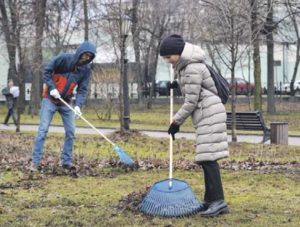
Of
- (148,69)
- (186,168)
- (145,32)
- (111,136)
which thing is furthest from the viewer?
(148,69)

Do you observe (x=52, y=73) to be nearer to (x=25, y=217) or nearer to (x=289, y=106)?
(x=25, y=217)

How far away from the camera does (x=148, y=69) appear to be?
1783 inches

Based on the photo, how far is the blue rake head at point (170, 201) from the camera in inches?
236

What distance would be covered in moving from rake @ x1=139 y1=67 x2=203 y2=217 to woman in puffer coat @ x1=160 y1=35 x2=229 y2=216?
158mm

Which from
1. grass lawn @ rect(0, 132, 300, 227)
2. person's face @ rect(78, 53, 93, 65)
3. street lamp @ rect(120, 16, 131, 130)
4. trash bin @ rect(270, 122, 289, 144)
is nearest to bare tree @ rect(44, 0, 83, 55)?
street lamp @ rect(120, 16, 131, 130)

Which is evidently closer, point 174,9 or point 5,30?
point 5,30

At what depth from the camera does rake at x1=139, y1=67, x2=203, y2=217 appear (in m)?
6.00

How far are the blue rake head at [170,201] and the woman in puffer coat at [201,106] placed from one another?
0.16 meters

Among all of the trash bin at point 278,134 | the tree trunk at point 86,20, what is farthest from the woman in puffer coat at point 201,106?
the tree trunk at point 86,20

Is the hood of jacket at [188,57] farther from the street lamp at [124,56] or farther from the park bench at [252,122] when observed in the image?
the street lamp at [124,56]

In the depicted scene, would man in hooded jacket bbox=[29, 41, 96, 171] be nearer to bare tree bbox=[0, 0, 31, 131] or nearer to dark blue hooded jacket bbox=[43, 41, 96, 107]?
dark blue hooded jacket bbox=[43, 41, 96, 107]

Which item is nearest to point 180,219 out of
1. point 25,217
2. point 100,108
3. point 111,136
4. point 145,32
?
point 25,217

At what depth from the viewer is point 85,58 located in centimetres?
861

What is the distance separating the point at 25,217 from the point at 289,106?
32160 mm
